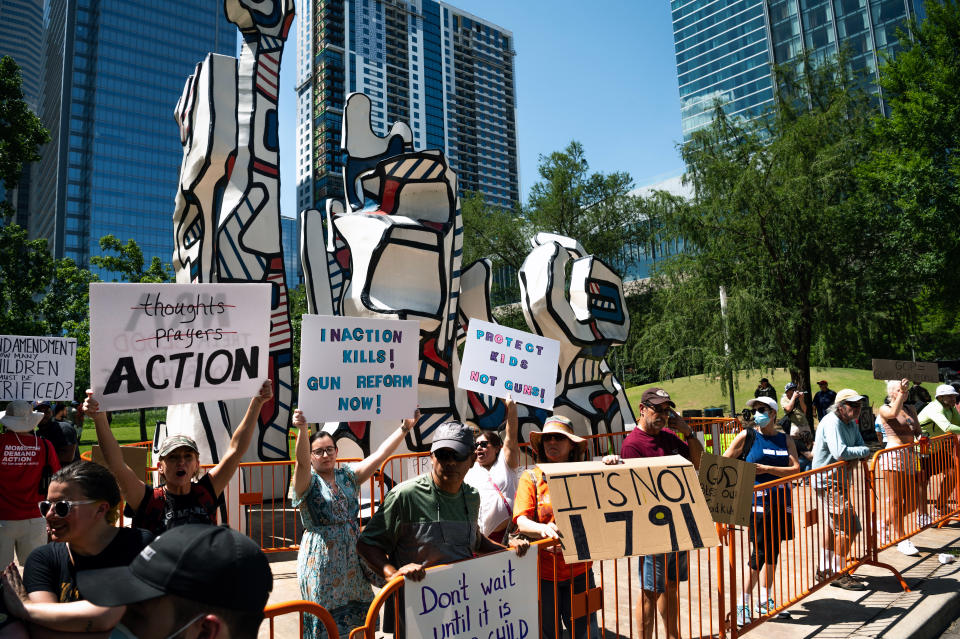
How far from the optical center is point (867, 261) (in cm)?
1912

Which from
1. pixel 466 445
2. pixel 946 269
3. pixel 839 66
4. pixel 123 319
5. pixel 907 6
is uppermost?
pixel 907 6

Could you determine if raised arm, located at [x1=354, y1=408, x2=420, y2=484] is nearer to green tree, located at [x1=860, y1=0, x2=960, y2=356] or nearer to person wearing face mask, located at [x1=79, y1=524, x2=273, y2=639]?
person wearing face mask, located at [x1=79, y1=524, x2=273, y2=639]

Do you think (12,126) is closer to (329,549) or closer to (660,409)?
(329,549)

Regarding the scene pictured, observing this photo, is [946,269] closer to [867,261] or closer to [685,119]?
[867,261]

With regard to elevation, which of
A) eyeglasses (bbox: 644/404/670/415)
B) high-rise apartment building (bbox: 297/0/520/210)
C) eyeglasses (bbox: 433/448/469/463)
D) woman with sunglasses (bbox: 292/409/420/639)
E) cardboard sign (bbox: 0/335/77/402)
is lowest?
woman with sunglasses (bbox: 292/409/420/639)

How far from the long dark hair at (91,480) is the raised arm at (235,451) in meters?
0.83

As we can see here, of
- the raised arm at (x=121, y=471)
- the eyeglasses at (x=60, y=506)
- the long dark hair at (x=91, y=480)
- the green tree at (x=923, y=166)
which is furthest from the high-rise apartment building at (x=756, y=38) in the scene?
the eyeglasses at (x=60, y=506)

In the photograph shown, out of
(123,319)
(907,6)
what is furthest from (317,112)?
(123,319)

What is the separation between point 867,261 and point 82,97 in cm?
11278

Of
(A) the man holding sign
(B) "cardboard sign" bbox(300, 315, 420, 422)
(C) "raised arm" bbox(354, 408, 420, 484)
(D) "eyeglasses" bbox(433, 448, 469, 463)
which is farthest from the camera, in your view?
(B) "cardboard sign" bbox(300, 315, 420, 422)

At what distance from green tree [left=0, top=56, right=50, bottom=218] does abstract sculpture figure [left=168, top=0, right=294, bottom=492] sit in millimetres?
9065

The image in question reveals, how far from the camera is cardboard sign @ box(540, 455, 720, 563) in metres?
3.54

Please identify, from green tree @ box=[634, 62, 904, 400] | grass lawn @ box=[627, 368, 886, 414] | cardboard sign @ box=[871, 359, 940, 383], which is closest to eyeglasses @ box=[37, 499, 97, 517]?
cardboard sign @ box=[871, 359, 940, 383]

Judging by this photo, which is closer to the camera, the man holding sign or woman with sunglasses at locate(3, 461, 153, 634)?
woman with sunglasses at locate(3, 461, 153, 634)
